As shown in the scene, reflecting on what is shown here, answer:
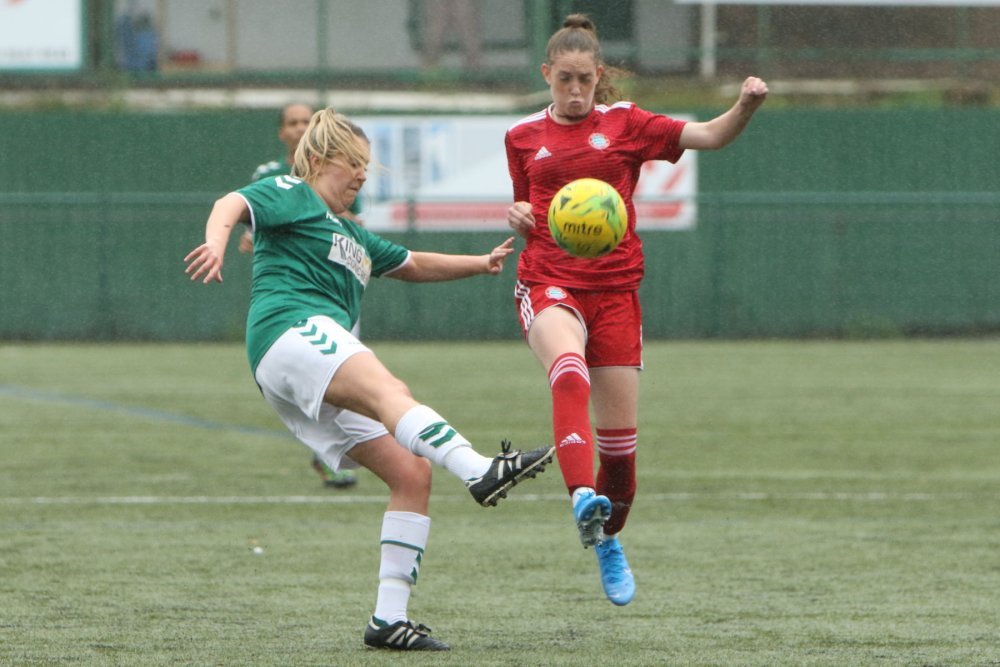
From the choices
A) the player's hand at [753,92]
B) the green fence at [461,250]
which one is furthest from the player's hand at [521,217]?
the green fence at [461,250]

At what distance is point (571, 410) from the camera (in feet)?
21.8

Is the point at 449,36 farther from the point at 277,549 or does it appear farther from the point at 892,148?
the point at 277,549

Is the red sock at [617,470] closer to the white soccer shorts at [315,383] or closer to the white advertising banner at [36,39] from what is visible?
the white soccer shorts at [315,383]

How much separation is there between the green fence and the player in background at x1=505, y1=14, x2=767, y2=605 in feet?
52.8

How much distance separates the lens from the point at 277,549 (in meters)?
8.23

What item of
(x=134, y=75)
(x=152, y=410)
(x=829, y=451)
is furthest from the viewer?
(x=134, y=75)

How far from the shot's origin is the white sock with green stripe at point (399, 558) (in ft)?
19.9

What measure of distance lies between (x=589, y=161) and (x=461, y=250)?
54.8 feet

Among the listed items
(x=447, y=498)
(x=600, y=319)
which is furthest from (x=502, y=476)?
(x=447, y=498)

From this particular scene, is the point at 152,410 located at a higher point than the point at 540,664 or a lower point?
lower

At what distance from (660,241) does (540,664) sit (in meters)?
18.8

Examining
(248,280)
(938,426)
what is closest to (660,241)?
(248,280)

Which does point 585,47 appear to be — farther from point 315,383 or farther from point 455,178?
point 455,178

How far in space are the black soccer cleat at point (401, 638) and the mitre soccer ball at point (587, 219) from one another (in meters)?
1.66
